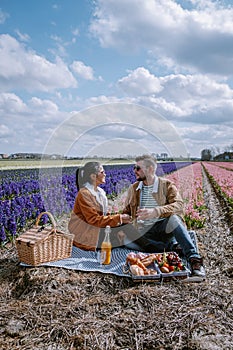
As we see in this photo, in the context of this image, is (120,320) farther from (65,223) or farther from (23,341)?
(65,223)

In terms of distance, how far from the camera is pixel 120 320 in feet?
8.98

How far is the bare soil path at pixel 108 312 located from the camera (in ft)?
8.20

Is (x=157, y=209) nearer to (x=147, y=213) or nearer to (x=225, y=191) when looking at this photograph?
(x=147, y=213)

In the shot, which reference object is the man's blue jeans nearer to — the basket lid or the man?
the man

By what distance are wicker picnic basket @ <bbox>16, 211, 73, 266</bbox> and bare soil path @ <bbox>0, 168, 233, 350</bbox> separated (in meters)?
0.15

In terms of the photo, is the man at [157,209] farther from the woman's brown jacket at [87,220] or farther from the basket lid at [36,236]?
the basket lid at [36,236]

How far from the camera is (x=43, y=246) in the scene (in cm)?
358

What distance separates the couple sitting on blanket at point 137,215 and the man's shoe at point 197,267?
0.61ft

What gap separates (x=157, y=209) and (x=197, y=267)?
2.44ft

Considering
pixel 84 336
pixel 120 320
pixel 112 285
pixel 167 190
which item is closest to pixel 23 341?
pixel 84 336

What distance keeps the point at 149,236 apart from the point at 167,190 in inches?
24.0

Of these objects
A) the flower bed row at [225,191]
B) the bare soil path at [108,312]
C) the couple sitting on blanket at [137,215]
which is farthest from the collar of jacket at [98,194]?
the flower bed row at [225,191]

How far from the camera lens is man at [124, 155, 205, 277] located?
374 cm

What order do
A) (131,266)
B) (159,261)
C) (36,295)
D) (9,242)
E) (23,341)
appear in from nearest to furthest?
(23,341) < (36,295) < (131,266) < (159,261) < (9,242)
